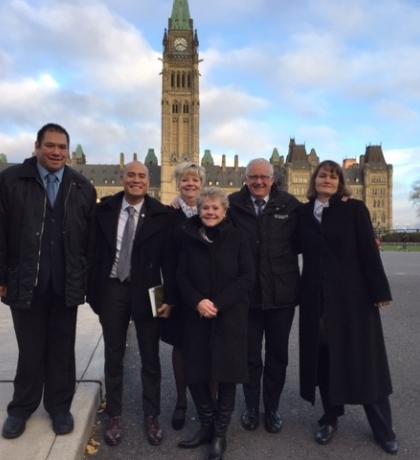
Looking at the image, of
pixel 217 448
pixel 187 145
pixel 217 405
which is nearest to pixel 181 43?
pixel 187 145

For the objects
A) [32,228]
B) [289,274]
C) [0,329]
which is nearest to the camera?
[32,228]

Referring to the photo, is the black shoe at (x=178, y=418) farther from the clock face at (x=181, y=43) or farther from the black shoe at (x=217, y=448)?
the clock face at (x=181, y=43)

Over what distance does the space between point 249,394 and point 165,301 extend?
1.15 metres

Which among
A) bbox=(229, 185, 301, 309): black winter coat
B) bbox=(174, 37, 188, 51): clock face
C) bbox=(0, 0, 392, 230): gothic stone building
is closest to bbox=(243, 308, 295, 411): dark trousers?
bbox=(229, 185, 301, 309): black winter coat

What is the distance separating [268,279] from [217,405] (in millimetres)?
1127

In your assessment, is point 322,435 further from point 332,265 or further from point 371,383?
point 332,265

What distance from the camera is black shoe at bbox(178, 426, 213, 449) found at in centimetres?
389

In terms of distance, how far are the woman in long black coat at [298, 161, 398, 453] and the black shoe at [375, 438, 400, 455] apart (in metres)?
0.01

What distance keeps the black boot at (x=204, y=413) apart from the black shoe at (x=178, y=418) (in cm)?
33

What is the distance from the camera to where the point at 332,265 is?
411cm

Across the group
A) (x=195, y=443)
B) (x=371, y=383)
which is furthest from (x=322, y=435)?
(x=195, y=443)

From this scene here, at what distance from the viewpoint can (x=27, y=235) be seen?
3.74 metres

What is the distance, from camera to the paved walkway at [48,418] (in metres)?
3.50

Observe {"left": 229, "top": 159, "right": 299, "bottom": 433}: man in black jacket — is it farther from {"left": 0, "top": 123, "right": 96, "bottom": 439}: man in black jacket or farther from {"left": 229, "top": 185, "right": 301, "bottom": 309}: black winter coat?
{"left": 0, "top": 123, "right": 96, "bottom": 439}: man in black jacket
